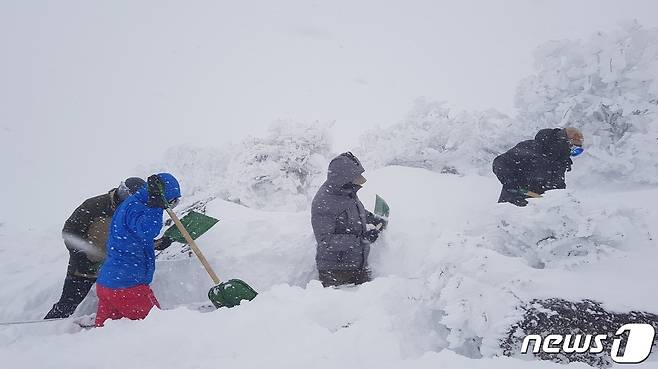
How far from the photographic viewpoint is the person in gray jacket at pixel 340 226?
14.7 feet

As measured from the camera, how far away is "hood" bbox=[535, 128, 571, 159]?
4.64 meters

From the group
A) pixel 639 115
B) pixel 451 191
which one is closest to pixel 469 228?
pixel 451 191

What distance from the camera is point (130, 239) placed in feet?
12.3

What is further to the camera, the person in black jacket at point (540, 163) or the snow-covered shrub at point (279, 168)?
the snow-covered shrub at point (279, 168)

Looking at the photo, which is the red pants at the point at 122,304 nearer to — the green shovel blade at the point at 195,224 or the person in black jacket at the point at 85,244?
the person in black jacket at the point at 85,244

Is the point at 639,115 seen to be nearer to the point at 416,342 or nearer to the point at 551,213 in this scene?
the point at 551,213

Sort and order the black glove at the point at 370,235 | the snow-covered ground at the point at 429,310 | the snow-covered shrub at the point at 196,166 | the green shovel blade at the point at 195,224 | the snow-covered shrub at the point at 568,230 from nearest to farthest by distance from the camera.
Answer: the snow-covered ground at the point at 429,310 → the snow-covered shrub at the point at 568,230 → the black glove at the point at 370,235 → the green shovel blade at the point at 195,224 → the snow-covered shrub at the point at 196,166

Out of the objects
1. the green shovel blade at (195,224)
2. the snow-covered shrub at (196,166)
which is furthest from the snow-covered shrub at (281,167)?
the green shovel blade at (195,224)

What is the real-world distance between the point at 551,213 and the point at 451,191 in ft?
16.2

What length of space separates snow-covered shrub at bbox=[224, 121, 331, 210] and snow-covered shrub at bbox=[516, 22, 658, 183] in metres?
Result: 6.13

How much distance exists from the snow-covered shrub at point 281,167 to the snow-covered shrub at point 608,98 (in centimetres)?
613

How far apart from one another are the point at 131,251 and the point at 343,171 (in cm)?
235

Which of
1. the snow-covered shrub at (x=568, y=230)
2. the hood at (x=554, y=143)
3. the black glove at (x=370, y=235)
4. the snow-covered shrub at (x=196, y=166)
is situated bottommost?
the snow-covered shrub at (x=196, y=166)

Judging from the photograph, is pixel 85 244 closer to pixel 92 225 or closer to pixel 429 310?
pixel 92 225
